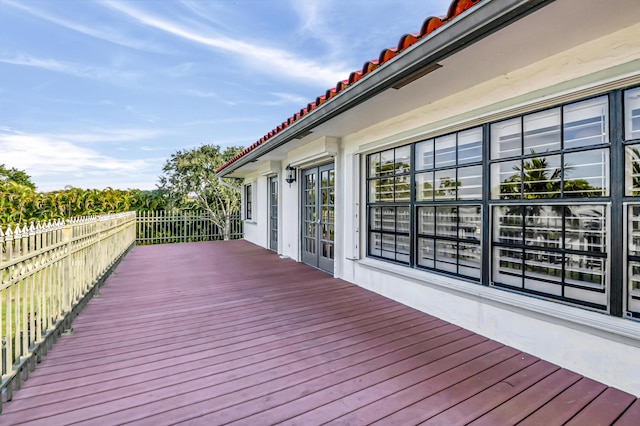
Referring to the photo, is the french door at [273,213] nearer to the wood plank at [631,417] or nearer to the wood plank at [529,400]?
the wood plank at [529,400]

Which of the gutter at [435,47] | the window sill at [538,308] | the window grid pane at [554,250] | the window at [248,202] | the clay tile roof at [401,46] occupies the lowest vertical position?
the window sill at [538,308]

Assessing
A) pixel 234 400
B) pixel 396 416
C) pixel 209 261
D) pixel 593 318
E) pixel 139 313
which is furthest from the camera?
pixel 209 261

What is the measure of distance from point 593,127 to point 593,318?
1.42m

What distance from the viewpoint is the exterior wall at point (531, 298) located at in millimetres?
2045

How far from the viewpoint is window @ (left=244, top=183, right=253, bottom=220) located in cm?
1105

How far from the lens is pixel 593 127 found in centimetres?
232

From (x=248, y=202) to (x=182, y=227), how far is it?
9.73 ft

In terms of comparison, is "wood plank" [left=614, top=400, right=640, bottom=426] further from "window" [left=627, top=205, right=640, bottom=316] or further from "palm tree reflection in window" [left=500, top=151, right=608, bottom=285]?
"palm tree reflection in window" [left=500, top=151, right=608, bottom=285]

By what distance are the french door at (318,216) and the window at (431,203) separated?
3.77ft

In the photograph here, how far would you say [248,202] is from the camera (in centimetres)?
1158

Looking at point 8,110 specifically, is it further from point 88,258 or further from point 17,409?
point 17,409

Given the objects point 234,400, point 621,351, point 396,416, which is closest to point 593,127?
point 621,351

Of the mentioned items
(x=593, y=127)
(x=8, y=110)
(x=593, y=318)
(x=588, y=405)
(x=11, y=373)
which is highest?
(x=8, y=110)

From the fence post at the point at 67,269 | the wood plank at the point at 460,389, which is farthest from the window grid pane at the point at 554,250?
the fence post at the point at 67,269
